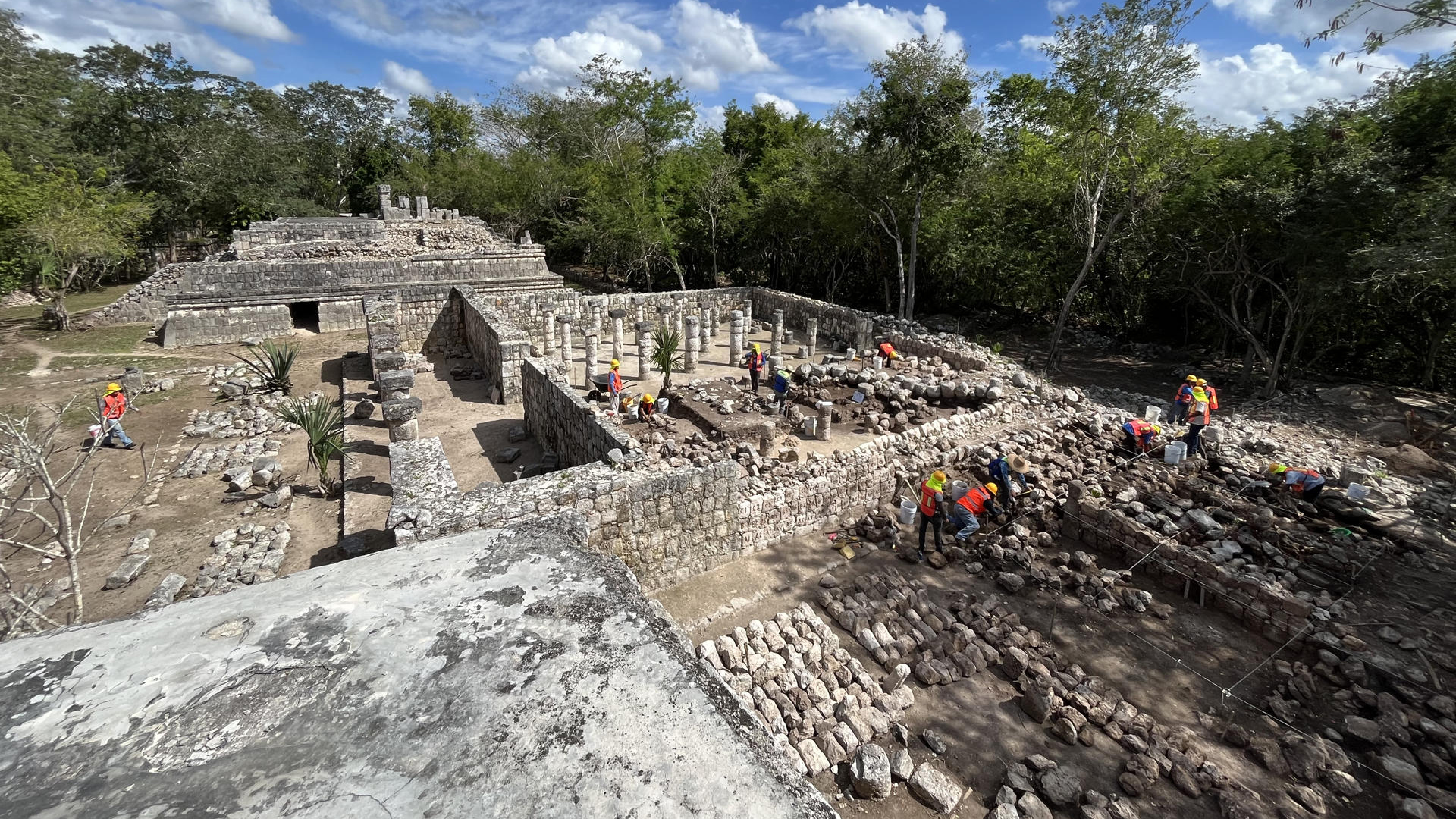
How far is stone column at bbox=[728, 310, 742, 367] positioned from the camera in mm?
15781

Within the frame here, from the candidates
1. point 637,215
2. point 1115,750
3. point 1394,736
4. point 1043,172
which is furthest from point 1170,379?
point 637,215

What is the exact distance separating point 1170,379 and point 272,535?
19.2 metres

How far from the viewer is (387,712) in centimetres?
213

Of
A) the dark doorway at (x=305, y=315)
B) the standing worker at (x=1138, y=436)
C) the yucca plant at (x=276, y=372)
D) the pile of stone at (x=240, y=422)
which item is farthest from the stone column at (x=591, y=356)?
the standing worker at (x=1138, y=436)

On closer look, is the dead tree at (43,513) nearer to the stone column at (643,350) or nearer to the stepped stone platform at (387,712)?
the stepped stone platform at (387,712)

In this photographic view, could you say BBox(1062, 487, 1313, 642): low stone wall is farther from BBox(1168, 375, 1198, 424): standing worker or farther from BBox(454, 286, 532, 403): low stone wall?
BBox(454, 286, 532, 403): low stone wall

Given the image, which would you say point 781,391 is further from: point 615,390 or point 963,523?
point 963,523

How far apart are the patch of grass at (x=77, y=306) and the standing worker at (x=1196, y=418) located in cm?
2690

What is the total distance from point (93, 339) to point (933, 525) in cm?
2051

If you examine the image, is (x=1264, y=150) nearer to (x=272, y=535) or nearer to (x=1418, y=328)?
(x=1418, y=328)

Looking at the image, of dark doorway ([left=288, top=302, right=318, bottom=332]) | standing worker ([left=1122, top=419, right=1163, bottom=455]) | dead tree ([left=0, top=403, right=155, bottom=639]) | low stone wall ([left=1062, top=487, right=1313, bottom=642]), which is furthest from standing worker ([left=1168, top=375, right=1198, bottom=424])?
dark doorway ([left=288, top=302, right=318, bottom=332])

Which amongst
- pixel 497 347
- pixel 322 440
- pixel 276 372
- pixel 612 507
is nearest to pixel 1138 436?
pixel 612 507

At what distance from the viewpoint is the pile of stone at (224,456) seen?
8.95 metres

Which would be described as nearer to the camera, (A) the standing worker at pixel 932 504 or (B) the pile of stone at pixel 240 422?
(A) the standing worker at pixel 932 504
